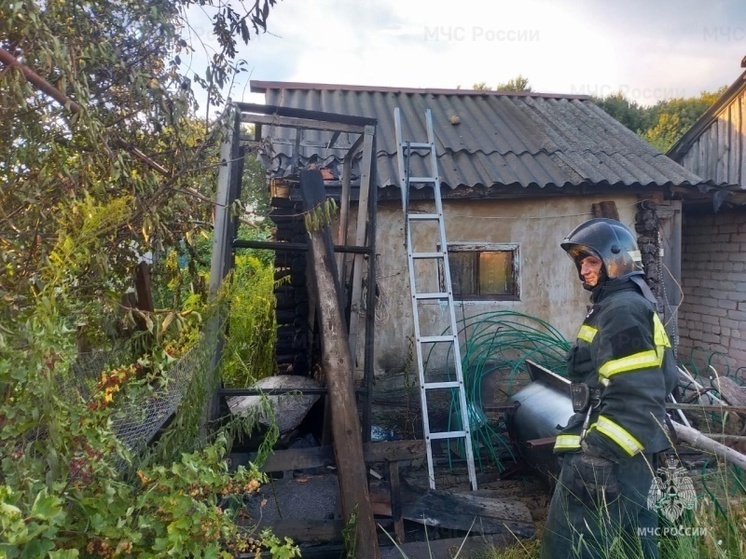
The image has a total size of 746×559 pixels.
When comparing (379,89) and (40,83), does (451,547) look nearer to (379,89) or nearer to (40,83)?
(40,83)

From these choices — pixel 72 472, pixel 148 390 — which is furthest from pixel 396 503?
pixel 72 472

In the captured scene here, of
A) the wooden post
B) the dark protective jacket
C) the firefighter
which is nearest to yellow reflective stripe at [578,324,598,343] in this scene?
the firefighter

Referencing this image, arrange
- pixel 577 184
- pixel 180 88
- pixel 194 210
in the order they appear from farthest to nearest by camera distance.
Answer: pixel 577 184 → pixel 194 210 → pixel 180 88

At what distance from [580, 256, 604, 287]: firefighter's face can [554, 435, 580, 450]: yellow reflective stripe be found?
2.78 ft

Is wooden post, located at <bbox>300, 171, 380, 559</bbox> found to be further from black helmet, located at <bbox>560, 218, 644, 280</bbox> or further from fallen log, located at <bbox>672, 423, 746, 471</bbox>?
fallen log, located at <bbox>672, 423, 746, 471</bbox>

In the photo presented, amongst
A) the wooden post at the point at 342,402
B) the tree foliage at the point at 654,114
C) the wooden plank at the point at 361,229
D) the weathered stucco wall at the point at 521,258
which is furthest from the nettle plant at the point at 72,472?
the tree foliage at the point at 654,114

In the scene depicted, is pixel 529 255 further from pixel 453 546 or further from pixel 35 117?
pixel 35 117

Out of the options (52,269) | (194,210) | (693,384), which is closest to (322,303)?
(194,210)

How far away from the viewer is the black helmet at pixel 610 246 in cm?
306

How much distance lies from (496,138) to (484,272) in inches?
84.2

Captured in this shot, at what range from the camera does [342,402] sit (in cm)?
375

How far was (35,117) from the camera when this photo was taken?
2607 mm

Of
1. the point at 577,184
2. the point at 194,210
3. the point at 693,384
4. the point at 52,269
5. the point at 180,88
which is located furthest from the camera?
the point at 577,184

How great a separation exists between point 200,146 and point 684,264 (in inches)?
325
